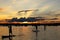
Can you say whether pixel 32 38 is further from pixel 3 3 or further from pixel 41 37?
pixel 3 3

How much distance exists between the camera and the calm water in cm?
271

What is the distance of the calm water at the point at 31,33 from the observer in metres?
2.71

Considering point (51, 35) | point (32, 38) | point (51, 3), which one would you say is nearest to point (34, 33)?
point (32, 38)

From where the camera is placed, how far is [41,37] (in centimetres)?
273

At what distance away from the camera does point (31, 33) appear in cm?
274

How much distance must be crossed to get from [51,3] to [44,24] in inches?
12.9

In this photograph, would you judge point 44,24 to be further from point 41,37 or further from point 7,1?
point 7,1

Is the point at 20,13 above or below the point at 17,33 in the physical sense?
above

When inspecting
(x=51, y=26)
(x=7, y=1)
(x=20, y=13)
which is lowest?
(x=51, y=26)

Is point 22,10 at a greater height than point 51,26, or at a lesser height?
greater

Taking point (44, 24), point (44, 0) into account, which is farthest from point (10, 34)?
point (44, 0)

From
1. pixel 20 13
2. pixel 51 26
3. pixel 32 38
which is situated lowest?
pixel 32 38

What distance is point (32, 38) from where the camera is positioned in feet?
8.98

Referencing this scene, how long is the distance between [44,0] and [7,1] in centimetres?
55
